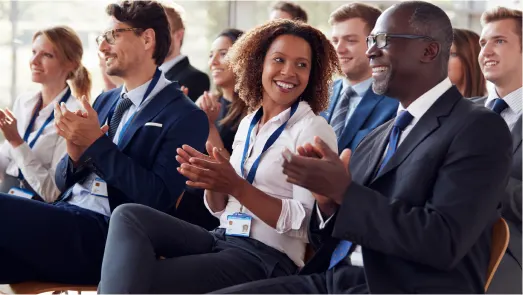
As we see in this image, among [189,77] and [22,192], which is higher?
[189,77]

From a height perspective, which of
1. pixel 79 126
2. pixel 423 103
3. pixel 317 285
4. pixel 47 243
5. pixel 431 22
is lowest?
pixel 47 243

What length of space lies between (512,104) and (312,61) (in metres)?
0.81

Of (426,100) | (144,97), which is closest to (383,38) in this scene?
(426,100)

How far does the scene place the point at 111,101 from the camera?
352 cm

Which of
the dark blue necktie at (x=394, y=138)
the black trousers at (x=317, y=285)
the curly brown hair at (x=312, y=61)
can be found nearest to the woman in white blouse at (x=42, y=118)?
the curly brown hair at (x=312, y=61)

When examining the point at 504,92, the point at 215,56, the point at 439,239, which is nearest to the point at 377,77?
the point at 439,239

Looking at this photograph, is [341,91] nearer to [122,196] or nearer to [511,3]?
[511,3]

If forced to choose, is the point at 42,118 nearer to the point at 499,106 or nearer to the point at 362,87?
the point at 362,87

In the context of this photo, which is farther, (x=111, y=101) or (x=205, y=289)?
(x=111, y=101)

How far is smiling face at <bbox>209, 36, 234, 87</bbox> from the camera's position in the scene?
4722 mm

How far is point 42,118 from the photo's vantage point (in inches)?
164

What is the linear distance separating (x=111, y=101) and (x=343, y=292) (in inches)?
68.1

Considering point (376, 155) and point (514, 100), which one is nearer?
point (376, 155)

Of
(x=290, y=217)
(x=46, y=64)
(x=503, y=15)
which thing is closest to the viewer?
(x=290, y=217)
